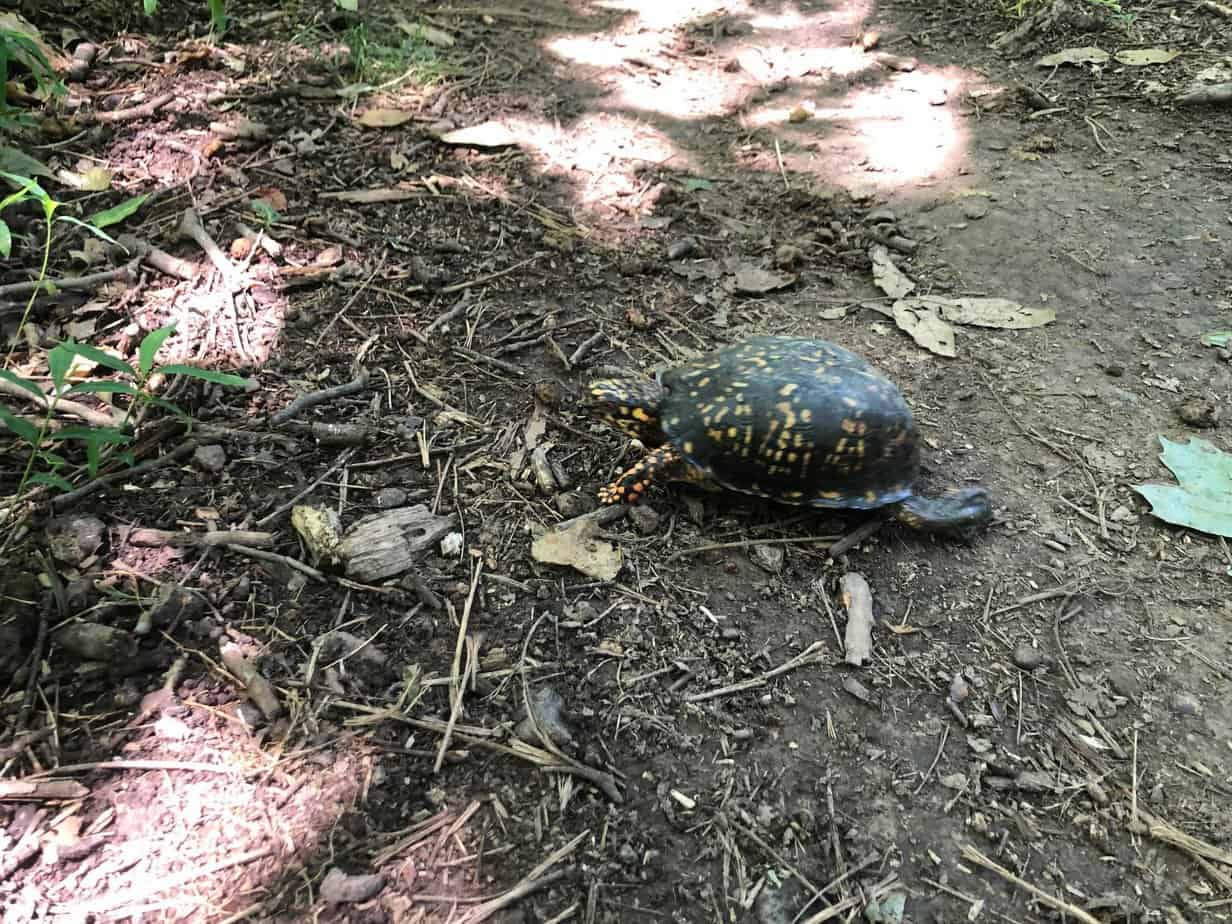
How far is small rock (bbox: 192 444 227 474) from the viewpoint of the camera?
242 centimetres

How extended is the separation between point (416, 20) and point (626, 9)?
63.0 inches

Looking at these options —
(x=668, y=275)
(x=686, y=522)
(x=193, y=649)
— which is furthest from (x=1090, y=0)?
(x=193, y=649)

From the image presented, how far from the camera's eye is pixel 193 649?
6.47ft

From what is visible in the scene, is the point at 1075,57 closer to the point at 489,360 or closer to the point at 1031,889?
the point at 489,360

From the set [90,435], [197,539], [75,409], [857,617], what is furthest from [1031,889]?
[75,409]

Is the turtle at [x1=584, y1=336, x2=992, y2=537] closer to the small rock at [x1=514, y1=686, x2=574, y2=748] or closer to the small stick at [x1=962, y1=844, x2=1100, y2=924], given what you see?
the small rock at [x1=514, y1=686, x2=574, y2=748]

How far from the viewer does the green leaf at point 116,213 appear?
3.00 metres

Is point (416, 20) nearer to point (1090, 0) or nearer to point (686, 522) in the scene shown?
point (686, 522)

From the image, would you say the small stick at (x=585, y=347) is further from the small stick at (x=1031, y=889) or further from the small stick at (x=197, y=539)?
the small stick at (x=1031, y=889)

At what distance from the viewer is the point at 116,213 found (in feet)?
9.95

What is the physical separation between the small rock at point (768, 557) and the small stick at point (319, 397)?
1.61 metres

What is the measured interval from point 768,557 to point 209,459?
190 centimetres

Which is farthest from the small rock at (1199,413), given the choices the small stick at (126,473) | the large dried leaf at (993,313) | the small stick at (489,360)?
the small stick at (126,473)

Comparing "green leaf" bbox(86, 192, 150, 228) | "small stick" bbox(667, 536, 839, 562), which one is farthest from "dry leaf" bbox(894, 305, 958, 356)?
"green leaf" bbox(86, 192, 150, 228)
